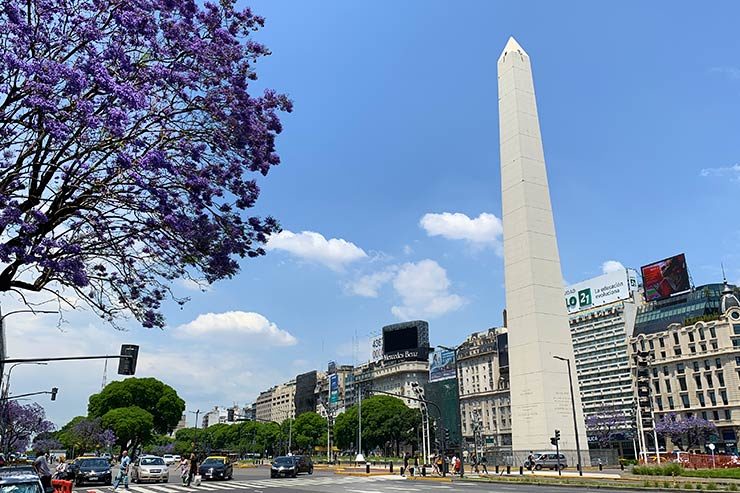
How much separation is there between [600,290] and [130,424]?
3304 inches

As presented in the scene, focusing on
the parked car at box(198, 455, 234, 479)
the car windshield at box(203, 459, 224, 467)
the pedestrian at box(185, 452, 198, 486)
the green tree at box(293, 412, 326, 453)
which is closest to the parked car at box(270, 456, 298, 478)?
the parked car at box(198, 455, 234, 479)

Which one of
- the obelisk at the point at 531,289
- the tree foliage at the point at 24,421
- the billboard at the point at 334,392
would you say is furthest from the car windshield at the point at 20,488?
the billboard at the point at 334,392

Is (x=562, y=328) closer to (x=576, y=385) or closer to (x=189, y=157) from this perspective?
(x=576, y=385)

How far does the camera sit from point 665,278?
330 ft

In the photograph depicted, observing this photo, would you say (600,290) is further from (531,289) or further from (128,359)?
(128,359)

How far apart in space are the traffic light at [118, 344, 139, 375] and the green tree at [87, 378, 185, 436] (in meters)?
80.3

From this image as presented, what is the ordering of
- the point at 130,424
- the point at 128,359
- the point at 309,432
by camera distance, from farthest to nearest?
the point at 309,432 → the point at 130,424 → the point at 128,359

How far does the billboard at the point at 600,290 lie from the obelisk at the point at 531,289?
205 feet

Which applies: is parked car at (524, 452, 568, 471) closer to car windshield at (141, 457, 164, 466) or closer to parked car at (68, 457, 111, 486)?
car windshield at (141, 457, 164, 466)

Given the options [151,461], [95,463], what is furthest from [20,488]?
[95,463]

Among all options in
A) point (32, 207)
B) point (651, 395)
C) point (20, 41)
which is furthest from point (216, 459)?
point (651, 395)

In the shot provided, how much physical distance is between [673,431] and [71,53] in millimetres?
92643

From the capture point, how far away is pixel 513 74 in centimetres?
5159

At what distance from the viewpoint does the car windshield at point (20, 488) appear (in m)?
12.6
